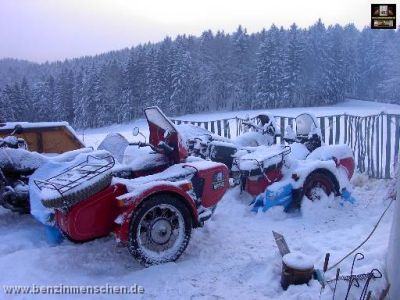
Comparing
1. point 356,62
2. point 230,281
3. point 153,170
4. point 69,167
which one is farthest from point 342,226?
point 356,62

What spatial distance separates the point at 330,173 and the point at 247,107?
59268 millimetres

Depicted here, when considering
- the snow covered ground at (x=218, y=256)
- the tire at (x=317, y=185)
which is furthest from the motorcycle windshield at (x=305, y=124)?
the snow covered ground at (x=218, y=256)

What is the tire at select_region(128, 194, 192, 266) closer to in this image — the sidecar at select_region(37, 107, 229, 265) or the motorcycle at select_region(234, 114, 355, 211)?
the sidecar at select_region(37, 107, 229, 265)

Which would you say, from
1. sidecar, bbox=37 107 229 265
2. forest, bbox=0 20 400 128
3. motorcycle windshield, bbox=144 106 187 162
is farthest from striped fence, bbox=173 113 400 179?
forest, bbox=0 20 400 128

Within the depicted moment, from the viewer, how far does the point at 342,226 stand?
18.6ft

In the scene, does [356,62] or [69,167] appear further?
[356,62]

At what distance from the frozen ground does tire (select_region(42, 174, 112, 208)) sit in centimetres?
73

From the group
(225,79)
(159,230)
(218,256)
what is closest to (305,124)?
(218,256)

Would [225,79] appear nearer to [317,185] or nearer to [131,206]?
[317,185]

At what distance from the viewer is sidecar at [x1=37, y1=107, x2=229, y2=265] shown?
156 inches

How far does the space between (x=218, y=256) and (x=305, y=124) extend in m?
3.96

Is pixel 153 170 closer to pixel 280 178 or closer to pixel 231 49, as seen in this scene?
pixel 280 178

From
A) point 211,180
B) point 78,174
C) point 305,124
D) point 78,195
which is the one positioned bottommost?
point 211,180

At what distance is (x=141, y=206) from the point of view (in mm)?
4102
